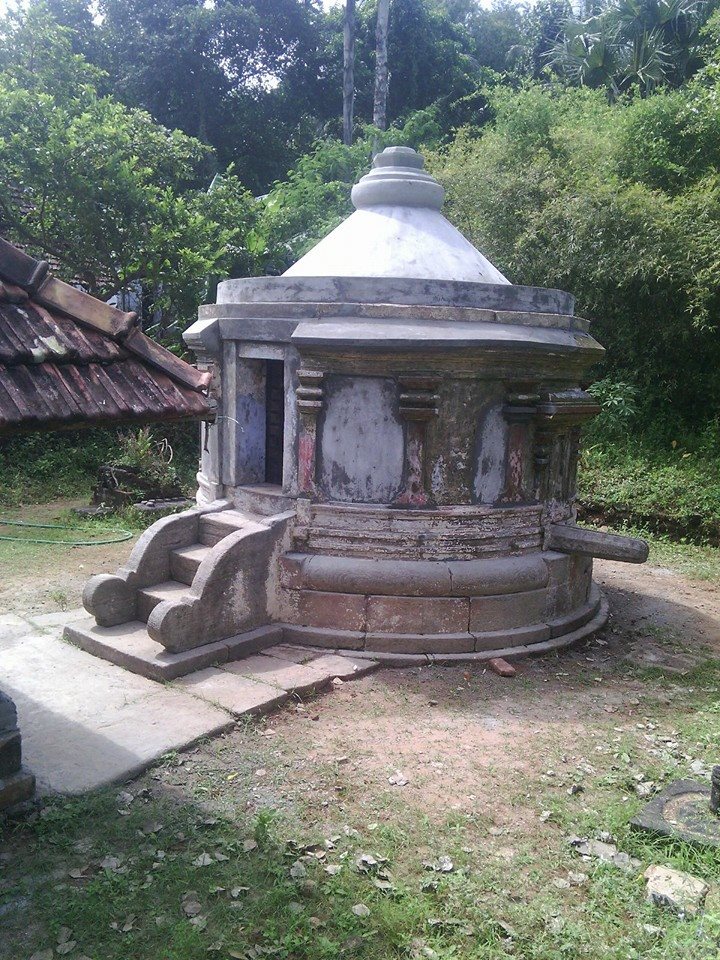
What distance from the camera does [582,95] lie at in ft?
58.7

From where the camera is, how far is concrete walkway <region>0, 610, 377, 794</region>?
15.1ft

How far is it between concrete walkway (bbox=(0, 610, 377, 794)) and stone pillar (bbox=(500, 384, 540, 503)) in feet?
6.31

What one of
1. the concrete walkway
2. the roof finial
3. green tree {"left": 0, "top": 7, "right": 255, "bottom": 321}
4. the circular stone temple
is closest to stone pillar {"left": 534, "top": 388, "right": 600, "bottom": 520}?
the circular stone temple

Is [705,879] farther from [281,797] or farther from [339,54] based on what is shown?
[339,54]

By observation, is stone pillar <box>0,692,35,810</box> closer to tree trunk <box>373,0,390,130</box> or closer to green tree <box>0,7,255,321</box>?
green tree <box>0,7,255,321</box>

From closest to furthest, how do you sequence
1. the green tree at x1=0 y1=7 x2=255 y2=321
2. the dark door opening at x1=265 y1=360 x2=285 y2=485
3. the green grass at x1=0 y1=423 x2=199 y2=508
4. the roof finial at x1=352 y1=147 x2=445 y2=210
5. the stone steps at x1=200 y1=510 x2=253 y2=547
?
the stone steps at x1=200 y1=510 x2=253 y2=547 → the dark door opening at x1=265 y1=360 x2=285 y2=485 → the roof finial at x1=352 y1=147 x2=445 y2=210 → the green grass at x1=0 y1=423 x2=199 y2=508 → the green tree at x1=0 y1=7 x2=255 y2=321

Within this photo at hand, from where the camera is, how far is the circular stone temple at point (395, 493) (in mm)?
6145

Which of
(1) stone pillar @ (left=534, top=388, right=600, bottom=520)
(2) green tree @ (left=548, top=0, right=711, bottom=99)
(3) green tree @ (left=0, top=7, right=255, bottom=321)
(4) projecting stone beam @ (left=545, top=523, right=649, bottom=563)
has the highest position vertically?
(2) green tree @ (left=548, top=0, right=711, bottom=99)

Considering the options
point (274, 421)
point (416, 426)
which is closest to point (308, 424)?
point (416, 426)

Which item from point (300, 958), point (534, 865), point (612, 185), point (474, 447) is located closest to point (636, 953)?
point (534, 865)

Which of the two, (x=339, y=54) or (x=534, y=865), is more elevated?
(x=339, y=54)

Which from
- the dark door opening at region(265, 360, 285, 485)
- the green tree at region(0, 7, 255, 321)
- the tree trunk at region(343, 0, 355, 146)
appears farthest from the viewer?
the tree trunk at region(343, 0, 355, 146)

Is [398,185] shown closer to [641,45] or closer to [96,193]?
[96,193]

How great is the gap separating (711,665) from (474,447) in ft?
9.00
